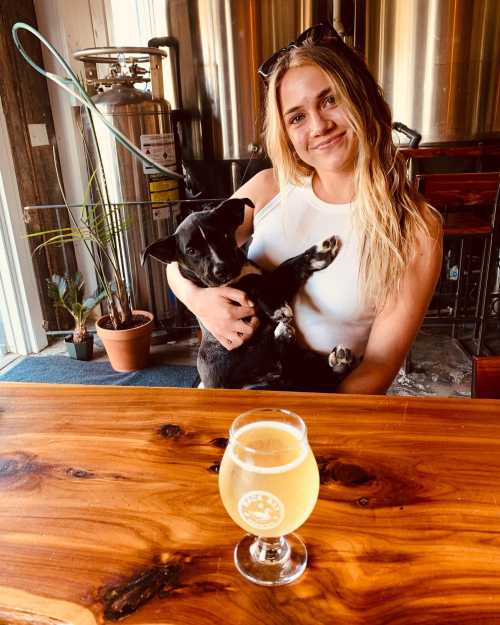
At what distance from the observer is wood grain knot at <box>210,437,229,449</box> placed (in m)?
0.75

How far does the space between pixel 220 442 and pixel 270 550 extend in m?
0.23

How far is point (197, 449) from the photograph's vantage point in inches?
29.3

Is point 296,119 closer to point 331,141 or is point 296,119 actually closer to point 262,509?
point 331,141

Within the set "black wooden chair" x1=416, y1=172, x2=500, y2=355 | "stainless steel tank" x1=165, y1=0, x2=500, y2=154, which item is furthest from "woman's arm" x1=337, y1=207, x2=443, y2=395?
"stainless steel tank" x1=165, y1=0, x2=500, y2=154

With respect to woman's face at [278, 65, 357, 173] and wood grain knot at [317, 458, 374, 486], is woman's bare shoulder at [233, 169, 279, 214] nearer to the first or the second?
woman's face at [278, 65, 357, 173]

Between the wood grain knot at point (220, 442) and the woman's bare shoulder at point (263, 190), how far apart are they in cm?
80

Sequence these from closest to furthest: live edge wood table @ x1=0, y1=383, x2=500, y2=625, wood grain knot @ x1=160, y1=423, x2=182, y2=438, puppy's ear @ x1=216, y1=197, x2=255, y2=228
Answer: live edge wood table @ x1=0, y1=383, x2=500, y2=625, wood grain knot @ x1=160, y1=423, x2=182, y2=438, puppy's ear @ x1=216, y1=197, x2=255, y2=228

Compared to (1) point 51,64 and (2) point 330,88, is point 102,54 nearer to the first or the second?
(1) point 51,64

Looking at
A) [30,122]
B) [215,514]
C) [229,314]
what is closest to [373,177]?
[229,314]

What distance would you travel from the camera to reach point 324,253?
49.6 inches

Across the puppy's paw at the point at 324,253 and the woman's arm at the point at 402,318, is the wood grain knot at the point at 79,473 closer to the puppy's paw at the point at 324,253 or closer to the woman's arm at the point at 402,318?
the woman's arm at the point at 402,318

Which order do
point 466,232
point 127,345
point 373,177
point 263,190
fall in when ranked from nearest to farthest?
point 373,177
point 263,190
point 466,232
point 127,345

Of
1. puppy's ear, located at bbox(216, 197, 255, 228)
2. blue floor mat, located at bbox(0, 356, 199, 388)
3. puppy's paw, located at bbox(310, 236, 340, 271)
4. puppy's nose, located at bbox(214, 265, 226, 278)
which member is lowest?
blue floor mat, located at bbox(0, 356, 199, 388)

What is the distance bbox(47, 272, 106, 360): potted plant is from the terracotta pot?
0.14 m
